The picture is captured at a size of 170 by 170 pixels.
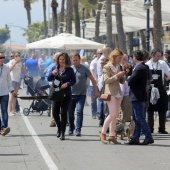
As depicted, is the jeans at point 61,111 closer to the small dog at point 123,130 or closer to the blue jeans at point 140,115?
the small dog at point 123,130

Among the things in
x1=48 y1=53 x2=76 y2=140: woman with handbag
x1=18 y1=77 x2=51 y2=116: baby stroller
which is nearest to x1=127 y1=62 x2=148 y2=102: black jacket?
x1=48 y1=53 x2=76 y2=140: woman with handbag

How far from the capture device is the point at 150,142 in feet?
55.0

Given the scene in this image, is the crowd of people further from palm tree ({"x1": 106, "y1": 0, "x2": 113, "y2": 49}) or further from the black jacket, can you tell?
palm tree ({"x1": 106, "y1": 0, "x2": 113, "y2": 49})

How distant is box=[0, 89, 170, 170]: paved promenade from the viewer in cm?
1349

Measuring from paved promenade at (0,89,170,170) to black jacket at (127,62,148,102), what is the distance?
1.00m

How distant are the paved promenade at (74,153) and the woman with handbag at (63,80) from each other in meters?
0.52

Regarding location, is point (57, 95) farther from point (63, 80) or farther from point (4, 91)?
point (4, 91)

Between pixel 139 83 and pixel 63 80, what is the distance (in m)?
1.97

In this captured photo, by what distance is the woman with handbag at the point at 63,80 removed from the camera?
58.5ft

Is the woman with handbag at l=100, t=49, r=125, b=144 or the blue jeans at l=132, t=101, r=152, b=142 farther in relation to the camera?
the woman with handbag at l=100, t=49, r=125, b=144

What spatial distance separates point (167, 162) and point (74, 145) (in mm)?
3146

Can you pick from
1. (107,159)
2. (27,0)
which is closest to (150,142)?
(107,159)

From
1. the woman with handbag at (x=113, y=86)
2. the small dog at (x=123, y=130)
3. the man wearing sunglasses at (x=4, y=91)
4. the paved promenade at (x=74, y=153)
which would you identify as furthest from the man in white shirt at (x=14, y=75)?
the woman with handbag at (x=113, y=86)

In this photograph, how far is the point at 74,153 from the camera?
601 inches
